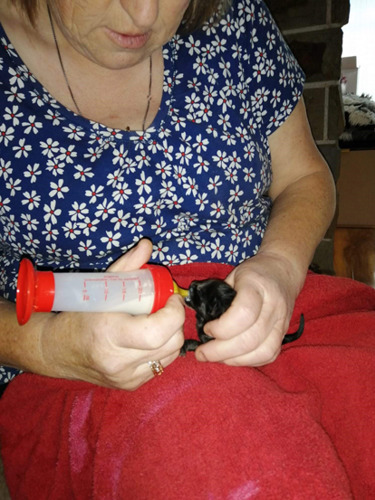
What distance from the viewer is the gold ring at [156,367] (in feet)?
1.60

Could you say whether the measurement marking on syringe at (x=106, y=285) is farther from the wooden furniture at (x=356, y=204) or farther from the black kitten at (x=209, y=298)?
the wooden furniture at (x=356, y=204)

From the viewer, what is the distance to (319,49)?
1344mm

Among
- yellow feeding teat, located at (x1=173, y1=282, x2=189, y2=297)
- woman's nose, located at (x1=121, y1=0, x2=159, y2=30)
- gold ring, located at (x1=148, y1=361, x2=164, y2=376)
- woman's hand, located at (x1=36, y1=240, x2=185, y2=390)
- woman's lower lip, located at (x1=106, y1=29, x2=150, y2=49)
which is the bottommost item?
gold ring, located at (x1=148, y1=361, x2=164, y2=376)

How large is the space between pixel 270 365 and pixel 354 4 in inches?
127

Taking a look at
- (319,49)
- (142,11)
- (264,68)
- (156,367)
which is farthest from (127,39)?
(319,49)

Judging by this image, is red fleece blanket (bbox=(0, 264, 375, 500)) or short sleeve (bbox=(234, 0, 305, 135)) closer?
red fleece blanket (bbox=(0, 264, 375, 500))

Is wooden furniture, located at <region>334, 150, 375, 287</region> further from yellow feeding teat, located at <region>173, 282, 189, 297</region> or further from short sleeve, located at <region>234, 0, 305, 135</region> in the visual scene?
yellow feeding teat, located at <region>173, 282, 189, 297</region>

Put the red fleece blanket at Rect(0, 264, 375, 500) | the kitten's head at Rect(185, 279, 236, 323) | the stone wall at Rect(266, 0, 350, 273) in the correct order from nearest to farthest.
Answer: the red fleece blanket at Rect(0, 264, 375, 500), the kitten's head at Rect(185, 279, 236, 323), the stone wall at Rect(266, 0, 350, 273)

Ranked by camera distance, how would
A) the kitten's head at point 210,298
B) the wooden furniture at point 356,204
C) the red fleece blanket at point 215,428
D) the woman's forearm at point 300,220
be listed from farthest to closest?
1. the wooden furniture at point 356,204
2. the woman's forearm at point 300,220
3. the kitten's head at point 210,298
4. the red fleece blanket at point 215,428

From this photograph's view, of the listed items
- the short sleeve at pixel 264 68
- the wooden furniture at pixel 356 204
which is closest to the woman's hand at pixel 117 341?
the short sleeve at pixel 264 68

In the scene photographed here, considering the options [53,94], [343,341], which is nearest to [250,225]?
[343,341]

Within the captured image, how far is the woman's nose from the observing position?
506mm

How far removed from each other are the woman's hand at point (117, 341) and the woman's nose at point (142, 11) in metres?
0.28

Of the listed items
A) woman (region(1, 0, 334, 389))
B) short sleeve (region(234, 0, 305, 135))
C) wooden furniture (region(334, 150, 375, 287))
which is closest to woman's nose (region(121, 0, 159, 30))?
woman (region(1, 0, 334, 389))
